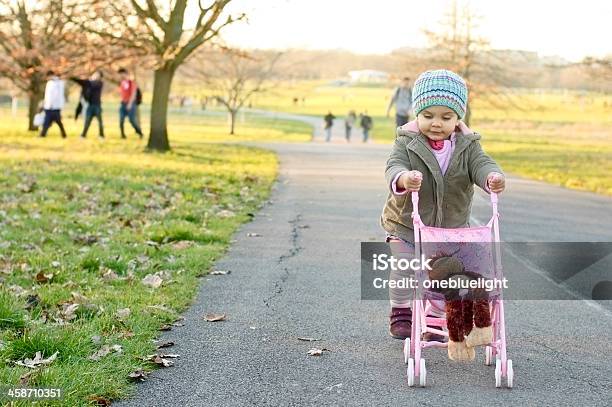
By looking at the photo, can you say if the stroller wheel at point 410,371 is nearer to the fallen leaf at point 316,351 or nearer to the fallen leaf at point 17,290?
the fallen leaf at point 316,351

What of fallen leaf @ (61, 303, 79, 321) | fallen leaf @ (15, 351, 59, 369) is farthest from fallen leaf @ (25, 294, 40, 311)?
fallen leaf @ (15, 351, 59, 369)

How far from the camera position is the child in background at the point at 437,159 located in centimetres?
523

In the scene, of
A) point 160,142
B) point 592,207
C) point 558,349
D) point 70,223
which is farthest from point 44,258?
point 160,142

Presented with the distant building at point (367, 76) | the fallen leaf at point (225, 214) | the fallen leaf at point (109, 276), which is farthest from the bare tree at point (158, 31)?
the distant building at point (367, 76)

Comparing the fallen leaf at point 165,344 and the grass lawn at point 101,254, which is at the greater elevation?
the grass lawn at point 101,254

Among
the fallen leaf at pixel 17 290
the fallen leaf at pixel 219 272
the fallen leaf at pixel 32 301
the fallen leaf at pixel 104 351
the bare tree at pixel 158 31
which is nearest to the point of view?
the fallen leaf at pixel 104 351

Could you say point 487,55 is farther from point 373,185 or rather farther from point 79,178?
point 79,178

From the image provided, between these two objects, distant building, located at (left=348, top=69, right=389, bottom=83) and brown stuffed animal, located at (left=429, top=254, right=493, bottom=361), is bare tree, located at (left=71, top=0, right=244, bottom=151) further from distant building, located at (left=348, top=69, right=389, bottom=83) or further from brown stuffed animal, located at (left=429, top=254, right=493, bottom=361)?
distant building, located at (left=348, top=69, right=389, bottom=83)

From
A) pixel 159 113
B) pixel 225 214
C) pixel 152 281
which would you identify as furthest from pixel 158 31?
pixel 152 281

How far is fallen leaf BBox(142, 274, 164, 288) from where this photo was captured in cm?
729

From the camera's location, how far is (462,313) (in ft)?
16.4

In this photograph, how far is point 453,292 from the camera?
16.3ft

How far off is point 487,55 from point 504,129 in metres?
16.4

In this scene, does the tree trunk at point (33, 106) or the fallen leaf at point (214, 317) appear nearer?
the fallen leaf at point (214, 317)
